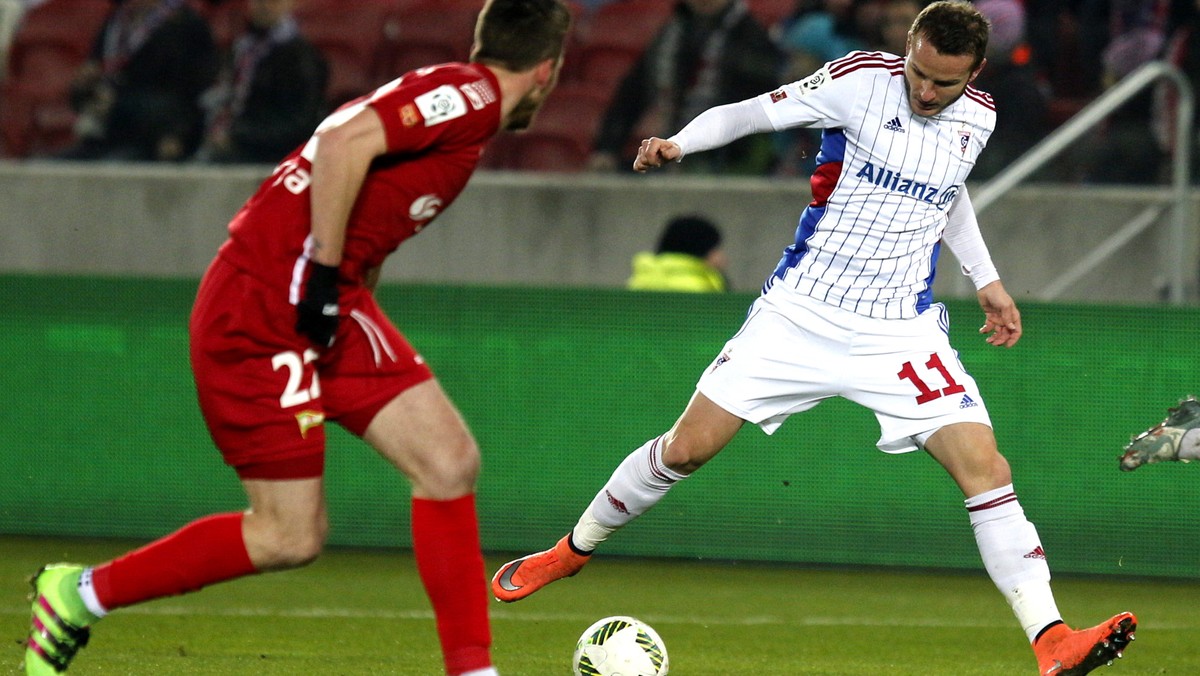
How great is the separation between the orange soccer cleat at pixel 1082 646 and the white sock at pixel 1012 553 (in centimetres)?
12

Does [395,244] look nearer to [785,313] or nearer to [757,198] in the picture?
[785,313]

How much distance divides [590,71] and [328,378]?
7497 millimetres

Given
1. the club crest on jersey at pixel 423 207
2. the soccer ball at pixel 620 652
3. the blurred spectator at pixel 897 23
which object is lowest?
the soccer ball at pixel 620 652

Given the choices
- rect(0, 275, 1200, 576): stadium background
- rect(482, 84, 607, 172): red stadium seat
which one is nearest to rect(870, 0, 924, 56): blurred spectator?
rect(482, 84, 607, 172): red stadium seat

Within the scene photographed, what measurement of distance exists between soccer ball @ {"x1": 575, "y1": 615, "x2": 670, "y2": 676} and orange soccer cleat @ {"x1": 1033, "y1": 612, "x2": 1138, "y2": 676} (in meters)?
1.18

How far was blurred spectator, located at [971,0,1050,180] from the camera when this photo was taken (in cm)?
1002

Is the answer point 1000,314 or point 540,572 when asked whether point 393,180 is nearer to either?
point 540,572

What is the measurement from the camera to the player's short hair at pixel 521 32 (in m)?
4.32

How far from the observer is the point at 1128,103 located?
9.73 meters

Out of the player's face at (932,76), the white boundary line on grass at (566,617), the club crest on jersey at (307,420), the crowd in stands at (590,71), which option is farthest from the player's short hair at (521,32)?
the crowd in stands at (590,71)

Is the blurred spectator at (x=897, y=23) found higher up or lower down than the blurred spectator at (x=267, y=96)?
higher up

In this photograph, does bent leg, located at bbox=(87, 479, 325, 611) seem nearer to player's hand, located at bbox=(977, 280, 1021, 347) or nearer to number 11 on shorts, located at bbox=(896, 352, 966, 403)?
number 11 on shorts, located at bbox=(896, 352, 966, 403)

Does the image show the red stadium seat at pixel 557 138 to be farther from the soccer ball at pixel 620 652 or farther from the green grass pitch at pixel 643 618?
the soccer ball at pixel 620 652

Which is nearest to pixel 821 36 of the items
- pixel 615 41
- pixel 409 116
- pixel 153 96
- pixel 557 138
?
pixel 615 41
